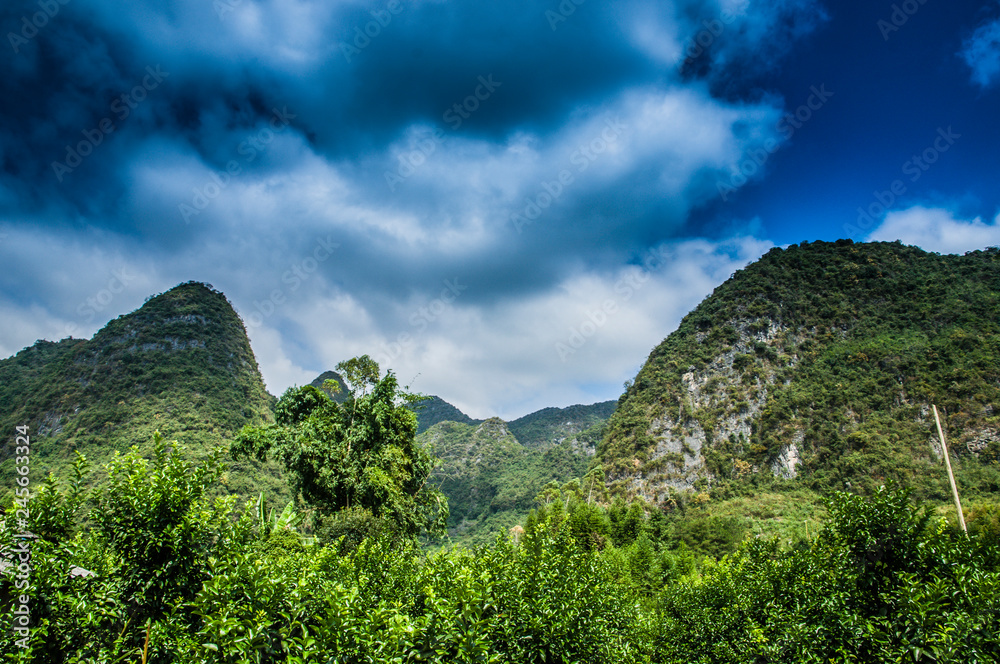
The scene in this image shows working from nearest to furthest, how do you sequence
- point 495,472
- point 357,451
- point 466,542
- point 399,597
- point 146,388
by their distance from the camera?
point 399,597
point 357,451
point 466,542
point 146,388
point 495,472

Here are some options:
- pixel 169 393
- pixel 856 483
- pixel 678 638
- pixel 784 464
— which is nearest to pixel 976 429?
pixel 856 483

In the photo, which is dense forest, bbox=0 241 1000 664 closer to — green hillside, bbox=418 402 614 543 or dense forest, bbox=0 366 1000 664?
dense forest, bbox=0 366 1000 664

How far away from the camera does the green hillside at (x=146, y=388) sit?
6444cm

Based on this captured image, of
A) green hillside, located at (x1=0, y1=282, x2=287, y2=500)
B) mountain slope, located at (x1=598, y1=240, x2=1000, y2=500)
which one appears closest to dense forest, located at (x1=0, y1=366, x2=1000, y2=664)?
green hillside, located at (x1=0, y1=282, x2=287, y2=500)

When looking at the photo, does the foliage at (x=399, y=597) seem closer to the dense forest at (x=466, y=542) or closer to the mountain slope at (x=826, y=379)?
the dense forest at (x=466, y=542)

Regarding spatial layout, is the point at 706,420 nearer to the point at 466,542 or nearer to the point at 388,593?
the point at 466,542

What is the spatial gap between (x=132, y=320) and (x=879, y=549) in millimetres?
118956

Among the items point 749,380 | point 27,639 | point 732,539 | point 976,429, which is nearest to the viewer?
point 27,639

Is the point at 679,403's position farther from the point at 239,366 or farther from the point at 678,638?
the point at 239,366

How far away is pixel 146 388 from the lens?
77188 mm

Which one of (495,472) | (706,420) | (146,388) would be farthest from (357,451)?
(495,472)

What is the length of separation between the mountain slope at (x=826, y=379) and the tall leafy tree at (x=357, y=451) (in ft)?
206

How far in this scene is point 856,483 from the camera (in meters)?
61.4

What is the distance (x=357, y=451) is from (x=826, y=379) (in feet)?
301
